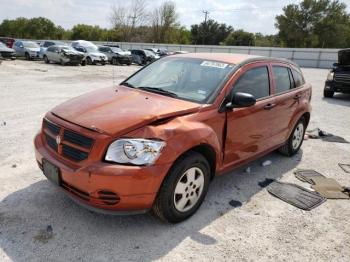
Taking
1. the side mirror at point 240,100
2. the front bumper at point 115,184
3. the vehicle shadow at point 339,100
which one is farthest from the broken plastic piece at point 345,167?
the vehicle shadow at point 339,100

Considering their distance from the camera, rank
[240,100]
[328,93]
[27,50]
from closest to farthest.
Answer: [240,100] < [328,93] < [27,50]

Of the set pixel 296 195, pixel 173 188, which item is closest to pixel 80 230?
pixel 173 188

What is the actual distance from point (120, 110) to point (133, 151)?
0.61 metres

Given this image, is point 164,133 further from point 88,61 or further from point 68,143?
point 88,61

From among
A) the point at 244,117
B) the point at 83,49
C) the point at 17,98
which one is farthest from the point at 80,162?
the point at 83,49

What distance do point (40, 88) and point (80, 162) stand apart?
9.94m

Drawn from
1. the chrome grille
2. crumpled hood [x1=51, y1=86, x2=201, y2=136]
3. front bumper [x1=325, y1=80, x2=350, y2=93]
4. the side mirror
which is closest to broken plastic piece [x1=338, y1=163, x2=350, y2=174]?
the side mirror

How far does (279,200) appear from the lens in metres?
4.16

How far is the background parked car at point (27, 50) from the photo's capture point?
2686 centimetres

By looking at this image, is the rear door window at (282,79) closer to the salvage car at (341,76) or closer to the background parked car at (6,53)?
the salvage car at (341,76)

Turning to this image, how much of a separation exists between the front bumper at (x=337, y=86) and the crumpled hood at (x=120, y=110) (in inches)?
442

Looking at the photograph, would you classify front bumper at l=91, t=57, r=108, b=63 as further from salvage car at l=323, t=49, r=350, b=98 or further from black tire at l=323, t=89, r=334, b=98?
salvage car at l=323, t=49, r=350, b=98

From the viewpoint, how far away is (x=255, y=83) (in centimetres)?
439

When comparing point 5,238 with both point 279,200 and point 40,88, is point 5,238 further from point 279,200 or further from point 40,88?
point 40,88
